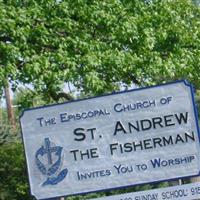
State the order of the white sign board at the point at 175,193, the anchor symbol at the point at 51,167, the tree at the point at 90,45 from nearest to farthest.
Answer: the white sign board at the point at 175,193 < the anchor symbol at the point at 51,167 < the tree at the point at 90,45

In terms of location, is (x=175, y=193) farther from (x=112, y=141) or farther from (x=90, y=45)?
(x=90, y=45)

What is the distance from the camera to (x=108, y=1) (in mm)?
14961

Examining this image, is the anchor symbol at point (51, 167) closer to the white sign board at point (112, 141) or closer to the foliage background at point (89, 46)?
the white sign board at point (112, 141)

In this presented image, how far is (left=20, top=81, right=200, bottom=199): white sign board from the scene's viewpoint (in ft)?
30.5

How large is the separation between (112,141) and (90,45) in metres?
5.03

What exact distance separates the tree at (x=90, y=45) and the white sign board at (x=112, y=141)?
12.4ft

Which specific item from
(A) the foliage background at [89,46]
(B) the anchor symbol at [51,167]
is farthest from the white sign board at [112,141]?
(A) the foliage background at [89,46]

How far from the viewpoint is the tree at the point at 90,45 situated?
542 inches

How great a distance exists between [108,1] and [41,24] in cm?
A: 155

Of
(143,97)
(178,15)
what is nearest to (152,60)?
(178,15)

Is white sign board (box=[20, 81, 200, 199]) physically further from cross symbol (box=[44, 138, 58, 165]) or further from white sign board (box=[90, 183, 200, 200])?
white sign board (box=[90, 183, 200, 200])

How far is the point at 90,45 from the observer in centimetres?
1427

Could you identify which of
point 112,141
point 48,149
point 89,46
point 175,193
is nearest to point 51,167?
point 48,149

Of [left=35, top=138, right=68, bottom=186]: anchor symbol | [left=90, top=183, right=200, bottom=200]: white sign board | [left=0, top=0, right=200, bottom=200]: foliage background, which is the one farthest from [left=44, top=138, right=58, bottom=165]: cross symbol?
[left=0, top=0, right=200, bottom=200]: foliage background
